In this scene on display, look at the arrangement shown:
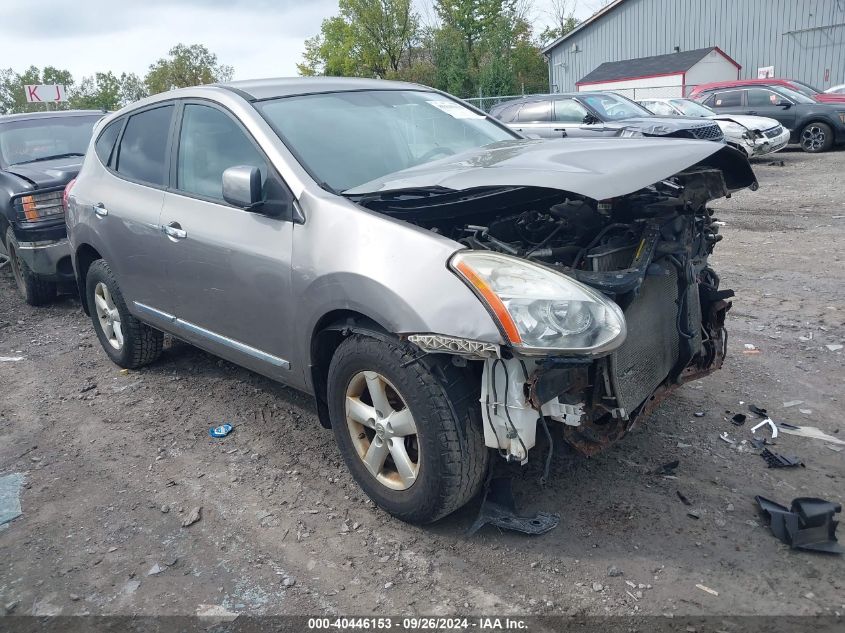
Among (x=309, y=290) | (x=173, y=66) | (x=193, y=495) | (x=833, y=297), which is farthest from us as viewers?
(x=173, y=66)

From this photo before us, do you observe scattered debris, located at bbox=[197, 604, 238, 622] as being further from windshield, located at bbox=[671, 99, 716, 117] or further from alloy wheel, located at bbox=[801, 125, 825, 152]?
alloy wheel, located at bbox=[801, 125, 825, 152]

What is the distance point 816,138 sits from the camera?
17453 millimetres

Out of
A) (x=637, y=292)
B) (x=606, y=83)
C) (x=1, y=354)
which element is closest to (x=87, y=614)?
(x=637, y=292)

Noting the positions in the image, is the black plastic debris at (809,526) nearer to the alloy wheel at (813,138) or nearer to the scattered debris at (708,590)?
the scattered debris at (708,590)

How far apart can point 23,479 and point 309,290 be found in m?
2.10

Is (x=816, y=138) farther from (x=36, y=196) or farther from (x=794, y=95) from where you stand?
(x=36, y=196)

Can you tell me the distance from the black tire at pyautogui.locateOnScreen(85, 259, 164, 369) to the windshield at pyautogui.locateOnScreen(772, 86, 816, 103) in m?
17.8

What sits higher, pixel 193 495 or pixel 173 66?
pixel 173 66

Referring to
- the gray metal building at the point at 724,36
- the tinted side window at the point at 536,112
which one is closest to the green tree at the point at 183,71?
the gray metal building at the point at 724,36

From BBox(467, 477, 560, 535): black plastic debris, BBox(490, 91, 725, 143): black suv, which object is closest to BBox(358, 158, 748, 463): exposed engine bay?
BBox(467, 477, 560, 535): black plastic debris

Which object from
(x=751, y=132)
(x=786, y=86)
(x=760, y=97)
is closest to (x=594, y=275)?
(x=751, y=132)

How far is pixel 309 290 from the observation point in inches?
129

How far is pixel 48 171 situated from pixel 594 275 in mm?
6611

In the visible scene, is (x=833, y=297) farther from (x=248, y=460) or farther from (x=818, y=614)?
(x=248, y=460)
